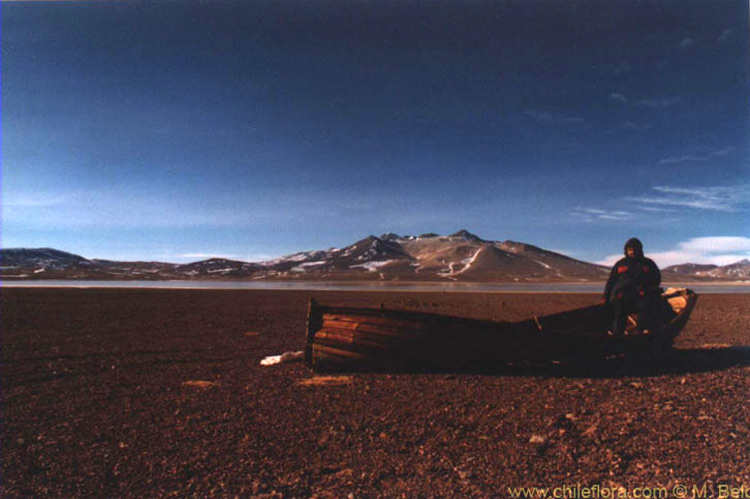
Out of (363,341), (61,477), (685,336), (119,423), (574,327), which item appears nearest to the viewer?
(61,477)

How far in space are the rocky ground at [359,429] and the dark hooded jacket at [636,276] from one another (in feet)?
4.74

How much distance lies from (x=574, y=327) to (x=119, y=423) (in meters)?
9.06

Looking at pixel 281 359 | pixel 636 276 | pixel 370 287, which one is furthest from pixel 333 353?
pixel 370 287

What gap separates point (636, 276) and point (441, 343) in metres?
4.08

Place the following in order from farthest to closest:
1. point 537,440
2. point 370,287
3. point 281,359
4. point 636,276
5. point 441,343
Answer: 1. point 370,287
2. point 281,359
3. point 636,276
4. point 441,343
5. point 537,440

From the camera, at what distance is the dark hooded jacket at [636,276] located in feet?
27.0

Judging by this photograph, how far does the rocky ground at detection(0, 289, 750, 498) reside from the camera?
12.6ft

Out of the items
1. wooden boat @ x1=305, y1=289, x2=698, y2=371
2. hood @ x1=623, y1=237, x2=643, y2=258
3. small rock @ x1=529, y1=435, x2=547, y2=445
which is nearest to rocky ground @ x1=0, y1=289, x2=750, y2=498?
small rock @ x1=529, y1=435, x2=547, y2=445

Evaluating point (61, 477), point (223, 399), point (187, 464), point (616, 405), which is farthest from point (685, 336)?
point (61, 477)

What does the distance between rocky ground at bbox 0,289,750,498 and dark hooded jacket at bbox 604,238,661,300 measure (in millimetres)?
1444

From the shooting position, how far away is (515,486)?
3740 mm

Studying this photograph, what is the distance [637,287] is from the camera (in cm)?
830

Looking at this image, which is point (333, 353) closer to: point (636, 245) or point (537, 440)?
point (537, 440)

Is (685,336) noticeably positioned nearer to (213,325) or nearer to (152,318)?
(213,325)
